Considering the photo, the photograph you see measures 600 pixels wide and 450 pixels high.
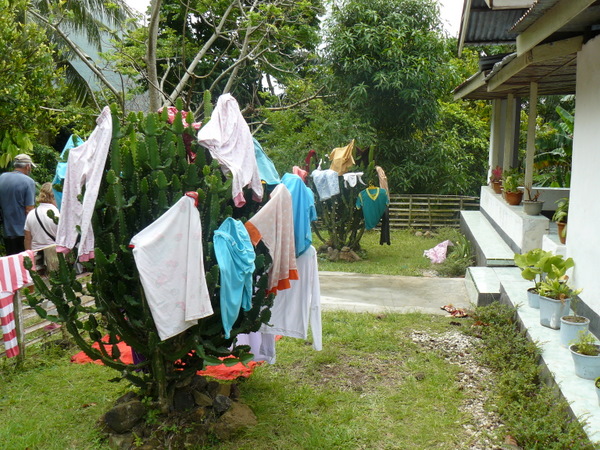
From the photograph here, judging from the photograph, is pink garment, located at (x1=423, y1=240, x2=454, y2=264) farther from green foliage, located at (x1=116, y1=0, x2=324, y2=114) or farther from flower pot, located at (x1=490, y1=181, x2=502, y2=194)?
green foliage, located at (x1=116, y1=0, x2=324, y2=114)

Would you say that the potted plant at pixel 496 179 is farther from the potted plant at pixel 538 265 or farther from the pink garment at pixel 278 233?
the pink garment at pixel 278 233

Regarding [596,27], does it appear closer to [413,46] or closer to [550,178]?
[550,178]

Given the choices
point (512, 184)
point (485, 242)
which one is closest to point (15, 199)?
point (485, 242)

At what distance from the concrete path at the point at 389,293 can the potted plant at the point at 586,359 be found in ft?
9.44

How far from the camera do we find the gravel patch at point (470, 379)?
4.17 meters

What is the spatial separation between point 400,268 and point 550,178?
5.65m

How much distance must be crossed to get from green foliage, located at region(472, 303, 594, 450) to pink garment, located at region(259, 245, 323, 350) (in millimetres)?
1534

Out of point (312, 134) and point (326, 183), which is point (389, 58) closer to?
point (312, 134)

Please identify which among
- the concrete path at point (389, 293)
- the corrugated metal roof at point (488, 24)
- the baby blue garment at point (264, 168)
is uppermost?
the corrugated metal roof at point (488, 24)

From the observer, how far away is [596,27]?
540cm

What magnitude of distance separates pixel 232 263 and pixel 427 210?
12.0 m

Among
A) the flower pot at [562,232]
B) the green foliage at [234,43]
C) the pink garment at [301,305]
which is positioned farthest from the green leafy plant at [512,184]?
the pink garment at [301,305]

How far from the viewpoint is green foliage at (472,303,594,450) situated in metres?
3.76

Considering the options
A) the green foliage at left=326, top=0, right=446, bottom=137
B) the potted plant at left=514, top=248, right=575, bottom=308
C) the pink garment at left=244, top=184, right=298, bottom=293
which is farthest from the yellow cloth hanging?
the pink garment at left=244, top=184, right=298, bottom=293
